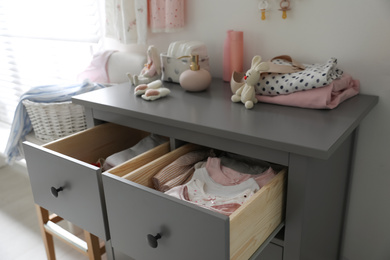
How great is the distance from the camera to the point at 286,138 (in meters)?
0.86

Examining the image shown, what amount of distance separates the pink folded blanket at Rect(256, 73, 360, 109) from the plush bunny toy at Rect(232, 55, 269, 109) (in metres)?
0.05

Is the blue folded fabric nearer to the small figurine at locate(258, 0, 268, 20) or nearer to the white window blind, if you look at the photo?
the white window blind

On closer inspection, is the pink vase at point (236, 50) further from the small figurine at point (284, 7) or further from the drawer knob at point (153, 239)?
the drawer knob at point (153, 239)

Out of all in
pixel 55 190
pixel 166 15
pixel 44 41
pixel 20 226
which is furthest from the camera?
pixel 44 41

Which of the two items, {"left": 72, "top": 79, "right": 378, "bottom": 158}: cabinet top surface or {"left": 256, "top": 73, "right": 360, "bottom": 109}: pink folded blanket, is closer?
{"left": 72, "top": 79, "right": 378, "bottom": 158}: cabinet top surface

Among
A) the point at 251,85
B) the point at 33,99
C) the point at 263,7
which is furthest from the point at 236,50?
the point at 33,99

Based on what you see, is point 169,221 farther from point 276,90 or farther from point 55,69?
point 55,69

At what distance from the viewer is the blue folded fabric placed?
66.7 inches

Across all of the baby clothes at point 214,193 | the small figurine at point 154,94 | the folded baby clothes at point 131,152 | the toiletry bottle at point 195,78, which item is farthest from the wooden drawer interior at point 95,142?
the baby clothes at point 214,193

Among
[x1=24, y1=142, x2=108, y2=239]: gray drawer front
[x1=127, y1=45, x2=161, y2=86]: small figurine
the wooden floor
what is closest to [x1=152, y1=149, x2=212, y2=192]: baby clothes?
[x1=24, y1=142, x2=108, y2=239]: gray drawer front

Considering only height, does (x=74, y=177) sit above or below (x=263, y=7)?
below

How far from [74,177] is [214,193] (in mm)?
393

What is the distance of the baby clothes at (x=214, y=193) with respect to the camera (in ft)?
3.01

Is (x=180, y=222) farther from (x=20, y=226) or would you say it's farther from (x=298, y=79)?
(x=20, y=226)
